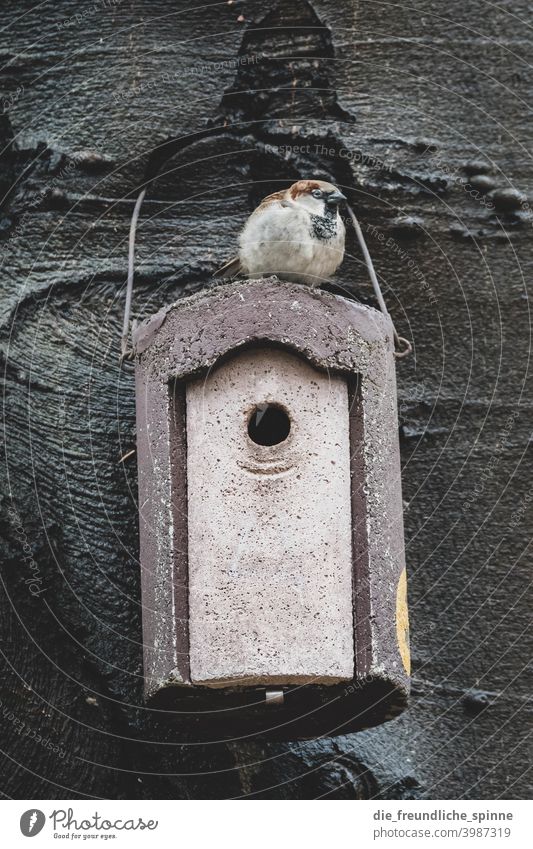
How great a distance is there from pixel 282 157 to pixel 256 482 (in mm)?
1596

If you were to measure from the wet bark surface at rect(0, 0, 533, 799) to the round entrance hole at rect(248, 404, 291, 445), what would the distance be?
0.84 m

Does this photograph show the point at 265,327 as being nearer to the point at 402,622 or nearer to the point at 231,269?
the point at 402,622

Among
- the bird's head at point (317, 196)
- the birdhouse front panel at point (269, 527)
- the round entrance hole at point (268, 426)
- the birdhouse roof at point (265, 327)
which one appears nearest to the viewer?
the birdhouse front panel at point (269, 527)

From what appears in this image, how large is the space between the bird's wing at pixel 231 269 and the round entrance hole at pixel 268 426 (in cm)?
66

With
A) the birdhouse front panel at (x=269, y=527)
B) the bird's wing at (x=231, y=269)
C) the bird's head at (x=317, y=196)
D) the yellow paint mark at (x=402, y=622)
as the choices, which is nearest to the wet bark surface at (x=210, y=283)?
the bird's wing at (x=231, y=269)

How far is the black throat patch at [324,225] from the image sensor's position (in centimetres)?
418

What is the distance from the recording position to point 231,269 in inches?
175

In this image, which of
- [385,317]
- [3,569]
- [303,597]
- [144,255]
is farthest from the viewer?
[144,255]

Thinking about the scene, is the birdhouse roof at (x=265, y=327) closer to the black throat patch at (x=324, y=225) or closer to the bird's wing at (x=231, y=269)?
the black throat patch at (x=324, y=225)

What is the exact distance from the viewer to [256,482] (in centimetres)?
354

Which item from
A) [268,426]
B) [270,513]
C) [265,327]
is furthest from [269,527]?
[265,327]

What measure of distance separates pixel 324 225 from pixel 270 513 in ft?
3.39
